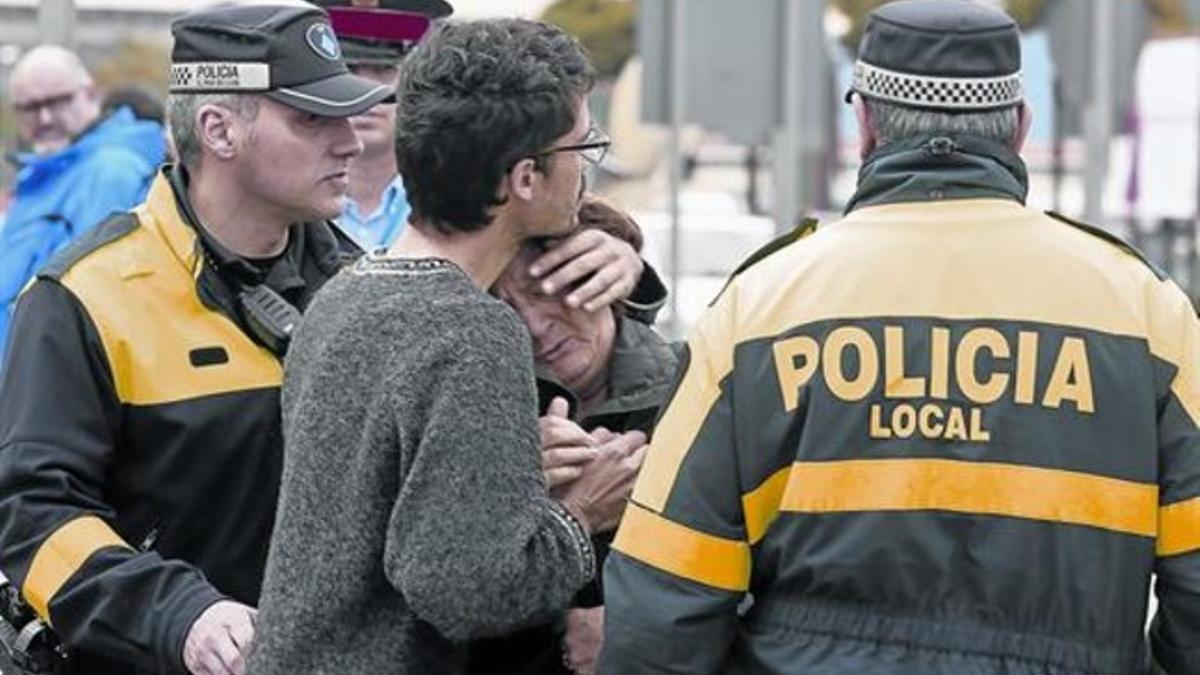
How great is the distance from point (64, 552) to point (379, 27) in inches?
62.6

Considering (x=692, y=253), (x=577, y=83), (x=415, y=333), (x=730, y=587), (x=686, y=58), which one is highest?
(x=577, y=83)

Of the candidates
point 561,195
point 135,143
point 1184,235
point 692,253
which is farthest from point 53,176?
point 1184,235

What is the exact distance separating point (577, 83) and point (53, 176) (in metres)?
4.32

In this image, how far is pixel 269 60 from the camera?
3770mm

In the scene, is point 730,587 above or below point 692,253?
above

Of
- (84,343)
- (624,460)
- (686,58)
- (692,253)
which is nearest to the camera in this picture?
(624,460)

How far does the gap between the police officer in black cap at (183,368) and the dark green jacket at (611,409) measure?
1.25 feet

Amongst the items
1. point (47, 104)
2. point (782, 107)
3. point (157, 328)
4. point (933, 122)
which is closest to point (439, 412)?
point (933, 122)

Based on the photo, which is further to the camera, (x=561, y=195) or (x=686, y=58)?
(x=686, y=58)

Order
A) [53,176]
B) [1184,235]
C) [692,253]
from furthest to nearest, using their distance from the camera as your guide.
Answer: [1184,235]
[692,253]
[53,176]

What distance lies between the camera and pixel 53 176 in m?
7.29

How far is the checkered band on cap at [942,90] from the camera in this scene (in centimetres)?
313

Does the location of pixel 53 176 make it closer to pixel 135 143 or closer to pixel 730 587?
pixel 135 143

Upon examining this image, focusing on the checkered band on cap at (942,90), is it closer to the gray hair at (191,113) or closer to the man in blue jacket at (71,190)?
the gray hair at (191,113)
